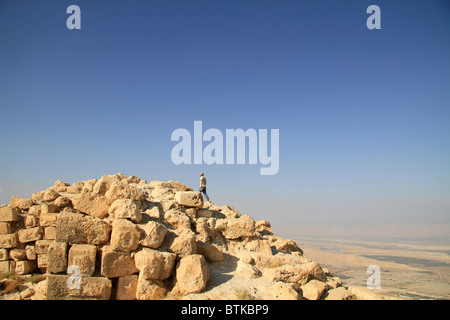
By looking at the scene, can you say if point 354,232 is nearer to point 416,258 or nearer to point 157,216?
point 416,258

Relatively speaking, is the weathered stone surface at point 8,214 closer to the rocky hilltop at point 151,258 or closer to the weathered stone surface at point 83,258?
the rocky hilltop at point 151,258

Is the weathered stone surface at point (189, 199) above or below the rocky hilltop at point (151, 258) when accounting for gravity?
above

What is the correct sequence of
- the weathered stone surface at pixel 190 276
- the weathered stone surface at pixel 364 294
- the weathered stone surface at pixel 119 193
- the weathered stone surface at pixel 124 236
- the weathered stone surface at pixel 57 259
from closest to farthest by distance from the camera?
the weathered stone surface at pixel 364 294
the weathered stone surface at pixel 190 276
the weathered stone surface at pixel 57 259
the weathered stone surface at pixel 124 236
the weathered stone surface at pixel 119 193

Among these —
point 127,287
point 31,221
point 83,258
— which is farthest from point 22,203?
point 127,287

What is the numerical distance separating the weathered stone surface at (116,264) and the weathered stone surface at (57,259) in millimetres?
809

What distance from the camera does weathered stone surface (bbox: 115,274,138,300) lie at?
20.3ft

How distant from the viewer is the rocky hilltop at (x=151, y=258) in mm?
6098

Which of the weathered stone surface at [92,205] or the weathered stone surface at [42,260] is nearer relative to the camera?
the weathered stone surface at [92,205]

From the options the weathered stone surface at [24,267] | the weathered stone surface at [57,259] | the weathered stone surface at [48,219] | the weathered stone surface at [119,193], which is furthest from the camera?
the weathered stone surface at [24,267]

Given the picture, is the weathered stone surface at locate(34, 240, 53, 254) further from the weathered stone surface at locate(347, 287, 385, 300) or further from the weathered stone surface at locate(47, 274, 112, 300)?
the weathered stone surface at locate(347, 287, 385, 300)

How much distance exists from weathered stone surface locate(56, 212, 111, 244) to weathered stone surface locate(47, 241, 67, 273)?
20cm

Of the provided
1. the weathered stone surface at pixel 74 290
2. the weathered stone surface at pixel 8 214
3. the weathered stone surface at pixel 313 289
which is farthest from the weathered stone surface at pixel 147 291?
the weathered stone surface at pixel 8 214

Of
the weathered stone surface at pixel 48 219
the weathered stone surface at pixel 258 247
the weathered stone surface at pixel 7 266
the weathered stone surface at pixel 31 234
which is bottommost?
the weathered stone surface at pixel 7 266
